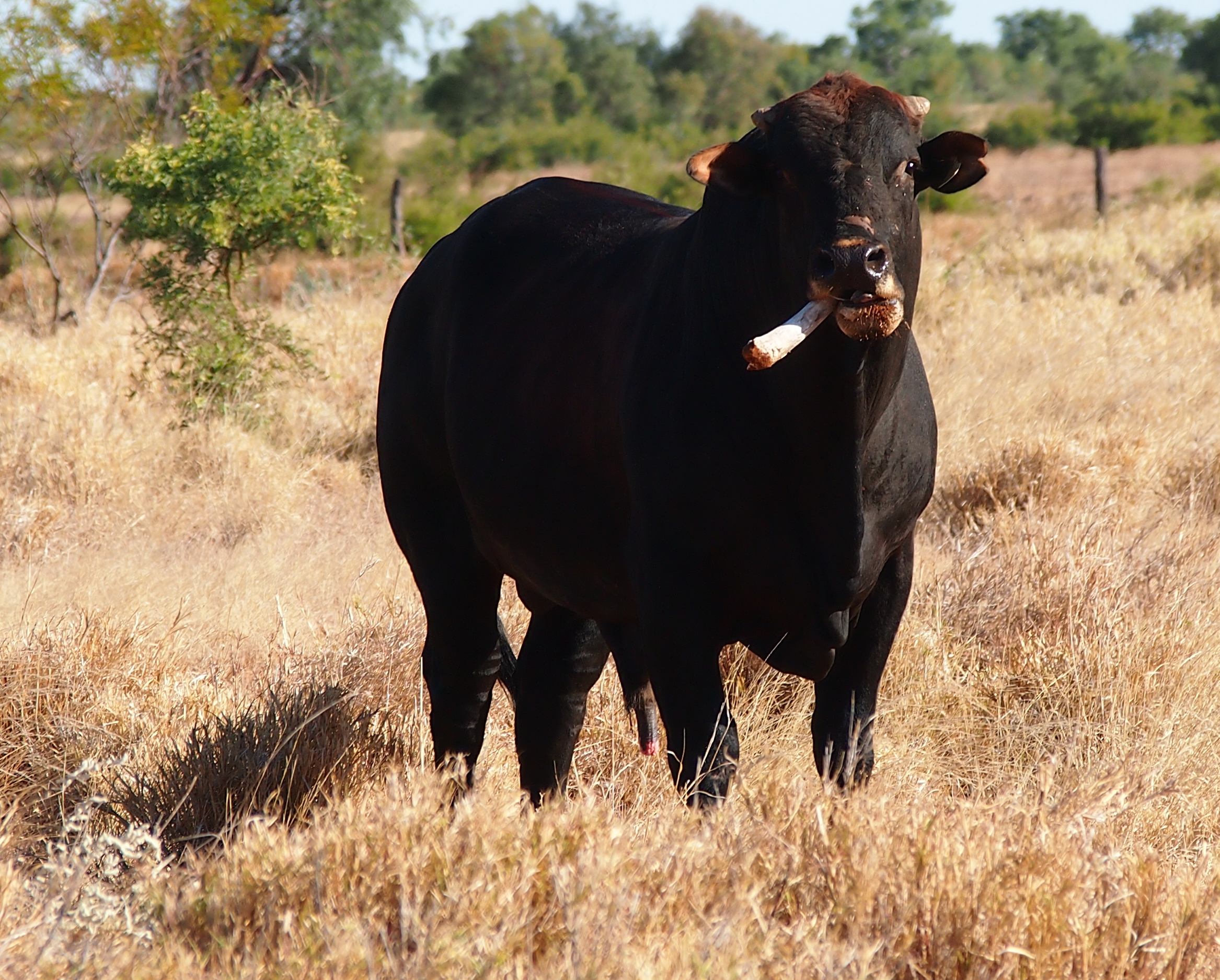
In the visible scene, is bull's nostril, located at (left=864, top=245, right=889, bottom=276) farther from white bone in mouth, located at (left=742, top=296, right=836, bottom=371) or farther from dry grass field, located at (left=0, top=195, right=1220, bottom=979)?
dry grass field, located at (left=0, top=195, right=1220, bottom=979)

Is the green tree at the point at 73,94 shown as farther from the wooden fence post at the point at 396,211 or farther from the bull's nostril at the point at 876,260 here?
the bull's nostril at the point at 876,260

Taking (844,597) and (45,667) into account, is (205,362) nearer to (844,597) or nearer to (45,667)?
(45,667)

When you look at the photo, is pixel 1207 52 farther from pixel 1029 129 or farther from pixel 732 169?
pixel 732 169

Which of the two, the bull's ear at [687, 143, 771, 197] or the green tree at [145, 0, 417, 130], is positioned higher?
the green tree at [145, 0, 417, 130]

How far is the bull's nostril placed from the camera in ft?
8.40

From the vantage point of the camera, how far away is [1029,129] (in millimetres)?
45000

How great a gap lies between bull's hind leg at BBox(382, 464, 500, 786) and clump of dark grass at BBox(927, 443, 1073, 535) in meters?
3.12

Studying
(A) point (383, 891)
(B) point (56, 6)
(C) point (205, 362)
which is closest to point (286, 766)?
(A) point (383, 891)

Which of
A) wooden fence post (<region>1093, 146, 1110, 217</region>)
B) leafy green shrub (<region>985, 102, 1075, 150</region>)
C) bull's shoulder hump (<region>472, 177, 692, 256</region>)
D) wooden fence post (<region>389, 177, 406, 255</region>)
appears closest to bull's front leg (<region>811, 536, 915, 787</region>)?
bull's shoulder hump (<region>472, 177, 692, 256</region>)

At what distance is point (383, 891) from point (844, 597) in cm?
115

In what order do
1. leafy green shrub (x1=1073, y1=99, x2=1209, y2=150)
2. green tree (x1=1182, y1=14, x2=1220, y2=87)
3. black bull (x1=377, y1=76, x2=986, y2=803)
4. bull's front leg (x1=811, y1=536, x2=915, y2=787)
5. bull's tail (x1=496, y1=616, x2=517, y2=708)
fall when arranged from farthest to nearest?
green tree (x1=1182, y1=14, x2=1220, y2=87) < leafy green shrub (x1=1073, y1=99, x2=1209, y2=150) < bull's tail (x1=496, y1=616, x2=517, y2=708) < bull's front leg (x1=811, y1=536, x2=915, y2=787) < black bull (x1=377, y1=76, x2=986, y2=803)

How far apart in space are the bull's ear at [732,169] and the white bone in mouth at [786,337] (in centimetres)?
33

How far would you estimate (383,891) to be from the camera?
8.16 feet

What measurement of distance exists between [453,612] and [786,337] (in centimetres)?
192
